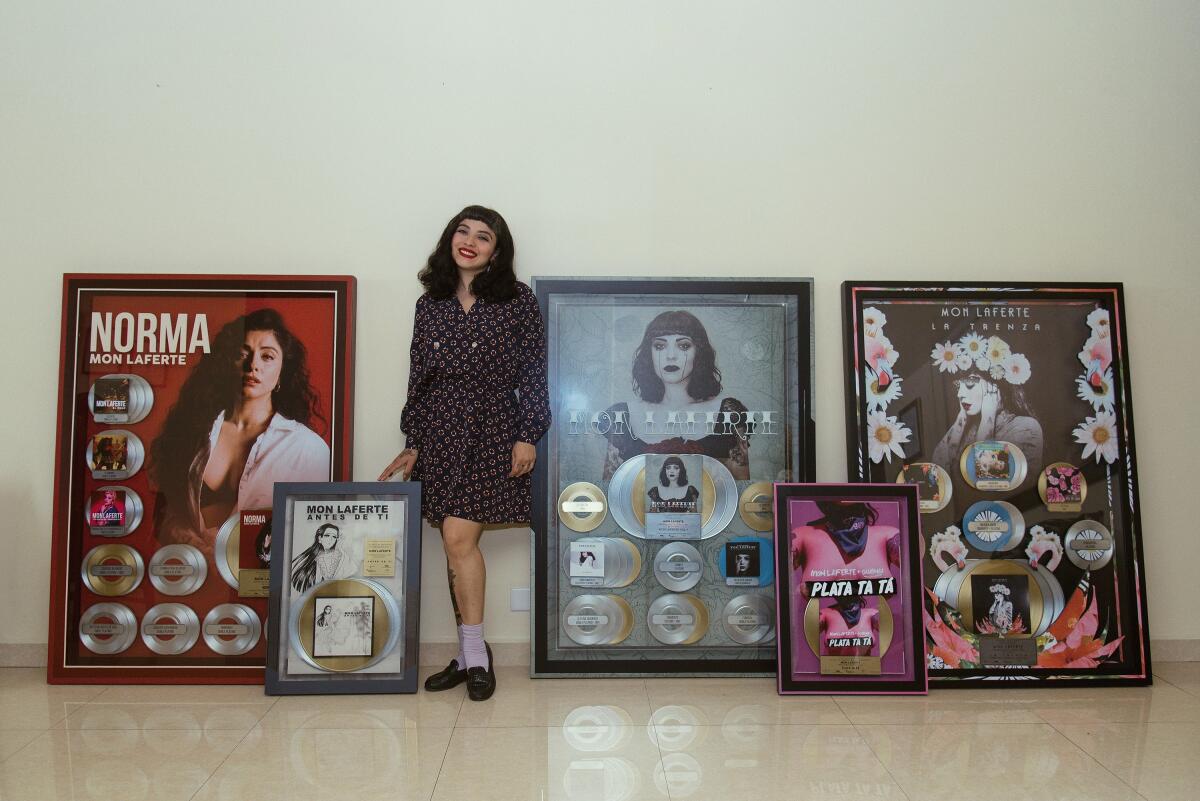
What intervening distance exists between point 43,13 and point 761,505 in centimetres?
319

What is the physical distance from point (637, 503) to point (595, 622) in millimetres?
445

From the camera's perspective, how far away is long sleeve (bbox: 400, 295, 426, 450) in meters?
2.99

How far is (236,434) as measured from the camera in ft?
10.1

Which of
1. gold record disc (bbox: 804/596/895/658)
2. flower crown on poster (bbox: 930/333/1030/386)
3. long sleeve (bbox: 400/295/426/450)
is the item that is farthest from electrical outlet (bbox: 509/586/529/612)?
flower crown on poster (bbox: 930/333/1030/386)

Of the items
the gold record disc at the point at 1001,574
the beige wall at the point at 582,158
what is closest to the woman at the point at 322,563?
the beige wall at the point at 582,158

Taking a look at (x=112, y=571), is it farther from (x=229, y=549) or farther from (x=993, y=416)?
(x=993, y=416)

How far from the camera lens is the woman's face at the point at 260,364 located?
3.10 m

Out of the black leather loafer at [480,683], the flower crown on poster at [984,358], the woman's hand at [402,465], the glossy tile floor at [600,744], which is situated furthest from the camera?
the flower crown on poster at [984,358]

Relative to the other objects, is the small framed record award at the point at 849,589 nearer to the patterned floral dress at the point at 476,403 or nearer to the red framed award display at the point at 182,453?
the patterned floral dress at the point at 476,403

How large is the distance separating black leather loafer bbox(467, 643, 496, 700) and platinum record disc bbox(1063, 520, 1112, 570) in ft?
6.79

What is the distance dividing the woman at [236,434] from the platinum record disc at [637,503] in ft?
3.43

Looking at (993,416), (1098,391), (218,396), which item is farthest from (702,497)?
(218,396)

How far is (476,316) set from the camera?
296 cm

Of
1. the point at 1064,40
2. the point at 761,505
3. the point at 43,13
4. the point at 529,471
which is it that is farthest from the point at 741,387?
the point at 43,13
